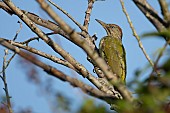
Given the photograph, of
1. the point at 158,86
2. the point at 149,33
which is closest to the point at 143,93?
the point at 158,86

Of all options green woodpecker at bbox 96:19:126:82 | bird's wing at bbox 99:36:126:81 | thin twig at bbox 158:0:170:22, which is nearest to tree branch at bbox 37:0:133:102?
thin twig at bbox 158:0:170:22

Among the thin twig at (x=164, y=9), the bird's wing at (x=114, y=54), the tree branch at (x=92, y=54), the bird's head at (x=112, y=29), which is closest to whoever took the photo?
the tree branch at (x=92, y=54)

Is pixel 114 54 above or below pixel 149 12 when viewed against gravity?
above

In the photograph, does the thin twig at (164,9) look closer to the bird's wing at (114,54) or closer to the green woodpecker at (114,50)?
the green woodpecker at (114,50)

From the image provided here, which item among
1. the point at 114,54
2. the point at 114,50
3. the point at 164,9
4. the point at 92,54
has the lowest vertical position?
the point at 92,54

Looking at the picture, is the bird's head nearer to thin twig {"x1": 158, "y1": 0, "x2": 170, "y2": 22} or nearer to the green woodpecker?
the green woodpecker

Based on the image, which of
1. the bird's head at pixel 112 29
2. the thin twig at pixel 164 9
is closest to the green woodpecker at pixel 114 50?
the bird's head at pixel 112 29

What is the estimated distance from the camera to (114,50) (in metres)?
5.45

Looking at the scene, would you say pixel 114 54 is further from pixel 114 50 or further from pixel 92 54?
pixel 92 54

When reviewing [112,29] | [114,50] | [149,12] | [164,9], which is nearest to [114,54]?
[114,50]

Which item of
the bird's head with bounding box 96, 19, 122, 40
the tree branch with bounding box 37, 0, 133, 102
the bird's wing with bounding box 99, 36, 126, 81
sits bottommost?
the tree branch with bounding box 37, 0, 133, 102

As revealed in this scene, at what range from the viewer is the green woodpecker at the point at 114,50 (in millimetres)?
5005

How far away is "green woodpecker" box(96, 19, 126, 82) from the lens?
16.4 feet

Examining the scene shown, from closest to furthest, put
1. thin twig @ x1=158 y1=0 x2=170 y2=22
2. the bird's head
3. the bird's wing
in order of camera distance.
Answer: thin twig @ x1=158 y1=0 x2=170 y2=22, the bird's wing, the bird's head
